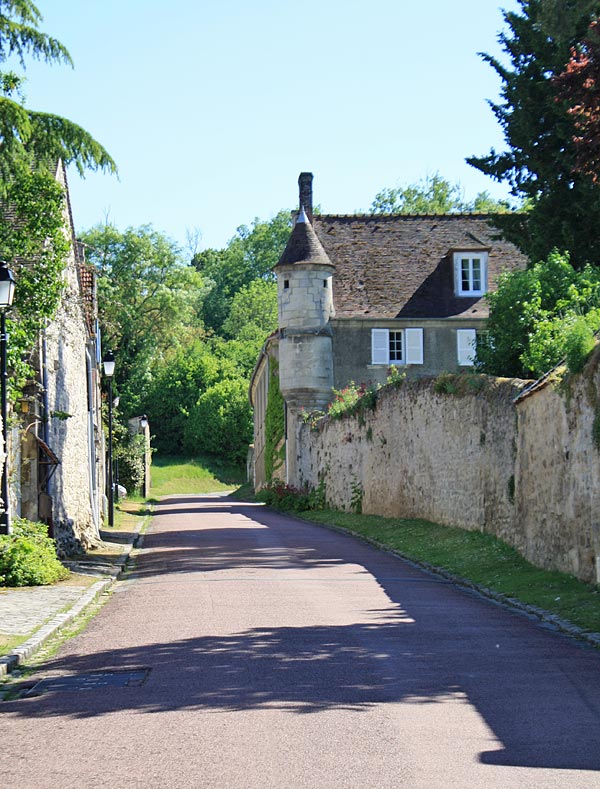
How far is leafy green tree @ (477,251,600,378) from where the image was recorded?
21.6 meters

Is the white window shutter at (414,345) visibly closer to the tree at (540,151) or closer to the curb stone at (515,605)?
the tree at (540,151)

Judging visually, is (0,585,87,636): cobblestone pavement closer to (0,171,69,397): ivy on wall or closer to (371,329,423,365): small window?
(0,171,69,397): ivy on wall

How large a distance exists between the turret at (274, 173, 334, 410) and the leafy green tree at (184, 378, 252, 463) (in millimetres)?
30118

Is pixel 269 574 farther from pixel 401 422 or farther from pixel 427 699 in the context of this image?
pixel 401 422

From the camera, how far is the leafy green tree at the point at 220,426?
7256 cm

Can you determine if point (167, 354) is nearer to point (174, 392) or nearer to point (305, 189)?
point (174, 392)

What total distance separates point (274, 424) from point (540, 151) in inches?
911

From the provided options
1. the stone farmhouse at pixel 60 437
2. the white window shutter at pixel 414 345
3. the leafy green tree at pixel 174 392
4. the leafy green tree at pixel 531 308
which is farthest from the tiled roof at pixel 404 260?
the leafy green tree at pixel 174 392

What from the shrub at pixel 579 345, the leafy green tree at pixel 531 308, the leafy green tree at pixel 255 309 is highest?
the leafy green tree at pixel 255 309

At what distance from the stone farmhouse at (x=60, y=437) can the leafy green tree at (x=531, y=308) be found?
28.7ft

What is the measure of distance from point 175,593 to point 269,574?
2566mm

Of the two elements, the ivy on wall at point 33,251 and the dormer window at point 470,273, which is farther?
the dormer window at point 470,273

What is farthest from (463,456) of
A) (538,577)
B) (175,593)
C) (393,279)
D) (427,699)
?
(393,279)

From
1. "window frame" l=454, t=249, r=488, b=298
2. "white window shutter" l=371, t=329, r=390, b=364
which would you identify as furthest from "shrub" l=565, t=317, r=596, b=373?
"window frame" l=454, t=249, r=488, b=298
